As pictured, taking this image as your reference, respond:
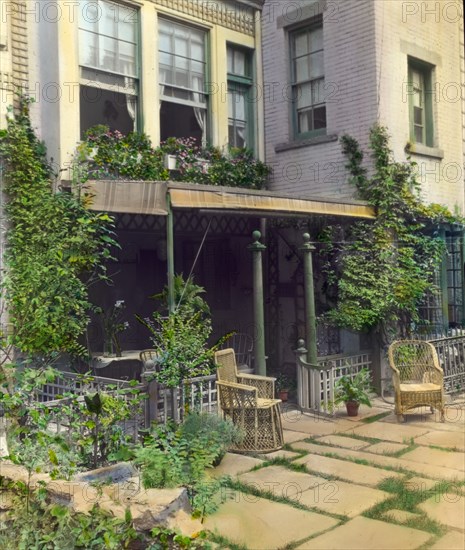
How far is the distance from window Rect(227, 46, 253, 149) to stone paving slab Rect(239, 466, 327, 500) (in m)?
6.61

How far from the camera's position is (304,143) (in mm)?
11484

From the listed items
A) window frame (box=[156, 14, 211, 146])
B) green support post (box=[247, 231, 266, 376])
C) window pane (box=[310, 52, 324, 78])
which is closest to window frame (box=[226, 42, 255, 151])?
window frame (box=[156, 14, 211, 146])

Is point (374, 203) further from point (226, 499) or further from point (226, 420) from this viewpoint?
point (226, 499)

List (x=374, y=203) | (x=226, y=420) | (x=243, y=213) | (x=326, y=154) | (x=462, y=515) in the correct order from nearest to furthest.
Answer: (x=462, y=515) < (x=226, y=420) < (x=243, y=213) < (x=374, y=203) < (x=326, y=154)

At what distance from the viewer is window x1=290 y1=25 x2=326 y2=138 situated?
11586mm

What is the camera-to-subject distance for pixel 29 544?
13.4 feet

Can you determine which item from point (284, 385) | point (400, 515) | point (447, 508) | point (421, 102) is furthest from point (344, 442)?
point (421, 102)

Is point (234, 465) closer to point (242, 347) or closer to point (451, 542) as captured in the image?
point (451, 542)

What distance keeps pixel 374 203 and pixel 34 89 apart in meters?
5.44

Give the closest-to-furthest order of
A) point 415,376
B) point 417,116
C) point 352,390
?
1. point 352,390
2. point 415,376
3. point 417,116

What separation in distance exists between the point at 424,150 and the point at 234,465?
7101 millimetres

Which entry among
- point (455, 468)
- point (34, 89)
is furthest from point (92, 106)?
point (455, 468)

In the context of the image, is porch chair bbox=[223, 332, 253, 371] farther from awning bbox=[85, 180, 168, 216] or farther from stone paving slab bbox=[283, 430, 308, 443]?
awning bbox=[85, 180, 168, 216]

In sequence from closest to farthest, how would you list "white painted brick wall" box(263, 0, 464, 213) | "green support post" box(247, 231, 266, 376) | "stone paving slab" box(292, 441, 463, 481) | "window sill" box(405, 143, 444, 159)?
1. "stone paving slab" box(292, 441, 463, 481)
2. "green support post" box(247, 231, 266, 376)
3. "white painted brick wall" box(263, 0, 464, 213)
4. "window sill" box(405, 143, 444, 159)
